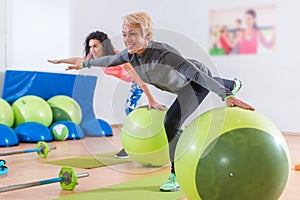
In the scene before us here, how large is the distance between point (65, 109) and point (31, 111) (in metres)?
0.57

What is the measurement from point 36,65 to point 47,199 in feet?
14.6

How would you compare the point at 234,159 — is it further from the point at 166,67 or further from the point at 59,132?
the point at 59,132

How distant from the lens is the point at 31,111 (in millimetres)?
5172

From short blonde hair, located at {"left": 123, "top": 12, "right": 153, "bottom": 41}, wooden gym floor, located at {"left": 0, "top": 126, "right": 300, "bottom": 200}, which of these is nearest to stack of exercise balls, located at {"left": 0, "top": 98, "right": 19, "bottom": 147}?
wooden gym floor, located at {"left": 0, "top": 126, "right": 300, "bottom": 200}

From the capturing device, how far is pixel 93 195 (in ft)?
7.81

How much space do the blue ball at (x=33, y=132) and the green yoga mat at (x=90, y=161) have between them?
1.21m

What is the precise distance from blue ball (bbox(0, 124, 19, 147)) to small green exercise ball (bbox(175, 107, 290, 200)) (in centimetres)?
304

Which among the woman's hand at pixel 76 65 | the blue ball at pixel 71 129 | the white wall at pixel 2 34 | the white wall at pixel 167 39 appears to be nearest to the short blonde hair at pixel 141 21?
the woman's hand at pixel 76 65

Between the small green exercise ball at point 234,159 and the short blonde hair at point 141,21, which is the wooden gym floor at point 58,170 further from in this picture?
the short blonde hair at point 141,21

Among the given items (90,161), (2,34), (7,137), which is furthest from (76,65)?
(2,34)

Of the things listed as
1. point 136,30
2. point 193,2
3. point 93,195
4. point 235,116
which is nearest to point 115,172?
point 93,195

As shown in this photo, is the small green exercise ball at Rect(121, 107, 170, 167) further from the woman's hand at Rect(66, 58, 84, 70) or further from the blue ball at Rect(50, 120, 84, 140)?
the blue ball at Rect(50, 120, 84, 140)

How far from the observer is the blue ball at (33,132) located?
4.84 metres

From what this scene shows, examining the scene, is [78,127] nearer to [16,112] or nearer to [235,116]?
[16,112]
